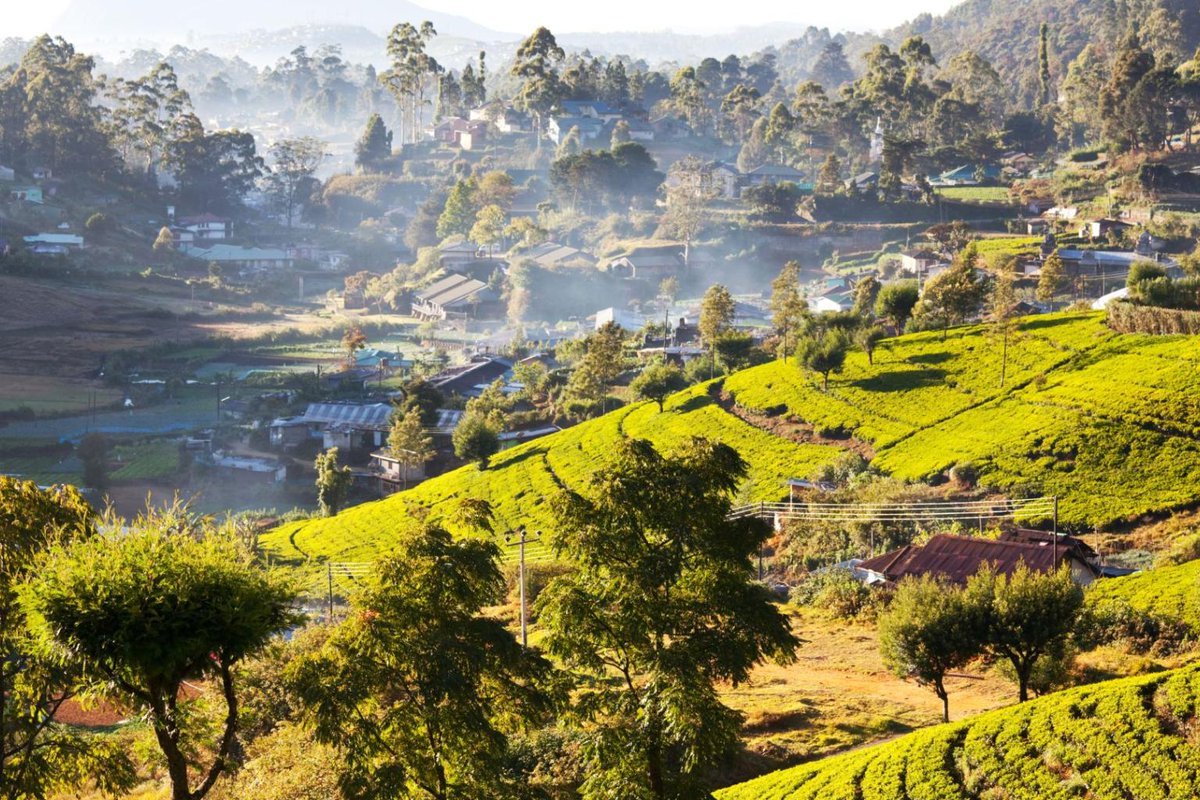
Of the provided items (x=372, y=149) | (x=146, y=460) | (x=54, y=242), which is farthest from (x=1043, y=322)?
(x=372, y=149)

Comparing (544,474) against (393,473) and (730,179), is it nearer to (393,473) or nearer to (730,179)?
(393,473)

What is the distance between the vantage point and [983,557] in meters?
29.7

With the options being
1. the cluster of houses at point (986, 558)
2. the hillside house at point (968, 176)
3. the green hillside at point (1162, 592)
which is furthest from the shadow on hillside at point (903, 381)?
the hillside house at point (968, 176)

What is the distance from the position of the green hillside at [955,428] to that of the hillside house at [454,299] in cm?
4098

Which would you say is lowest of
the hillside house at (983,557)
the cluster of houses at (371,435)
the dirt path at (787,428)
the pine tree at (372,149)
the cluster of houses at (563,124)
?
the cluster of houses at (371,435)

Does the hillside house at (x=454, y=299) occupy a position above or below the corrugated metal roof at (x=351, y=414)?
above

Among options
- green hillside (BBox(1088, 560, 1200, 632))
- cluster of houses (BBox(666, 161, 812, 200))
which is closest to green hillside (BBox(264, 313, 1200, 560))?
green hillside (BBox(1088, 560, 1200, 632))

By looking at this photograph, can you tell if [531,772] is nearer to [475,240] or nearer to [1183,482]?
[1183,482]

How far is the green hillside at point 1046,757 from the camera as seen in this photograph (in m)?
17.4

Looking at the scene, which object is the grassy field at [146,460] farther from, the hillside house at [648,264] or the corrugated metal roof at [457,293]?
the hillside house at [648,264]

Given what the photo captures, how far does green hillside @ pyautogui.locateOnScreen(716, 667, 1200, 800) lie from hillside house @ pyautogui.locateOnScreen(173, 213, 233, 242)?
98.1 metres

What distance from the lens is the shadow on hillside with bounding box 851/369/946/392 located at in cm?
4603

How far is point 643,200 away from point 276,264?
29923 mm

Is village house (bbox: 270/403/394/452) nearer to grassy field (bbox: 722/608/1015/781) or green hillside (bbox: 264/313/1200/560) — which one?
green hillside (bbox: 264/313/1200/560)
